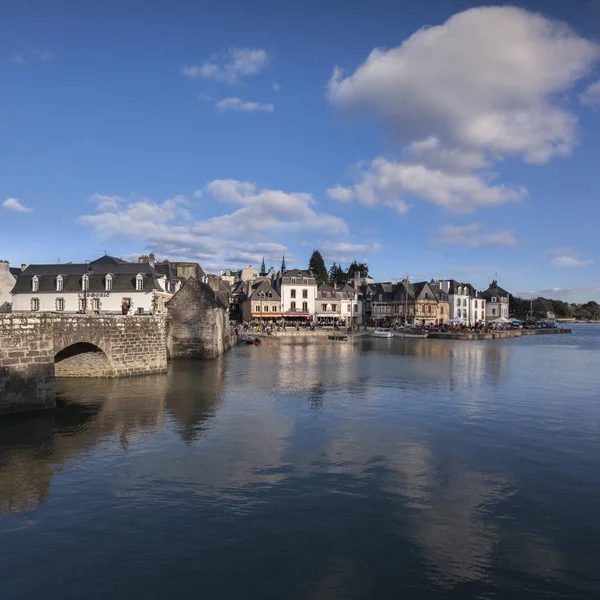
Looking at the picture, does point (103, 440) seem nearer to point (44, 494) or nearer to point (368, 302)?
point (44, 494)

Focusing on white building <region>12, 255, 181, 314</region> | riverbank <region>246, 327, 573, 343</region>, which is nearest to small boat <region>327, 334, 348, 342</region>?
riverbank <region>246, 327, 573, 343</region>

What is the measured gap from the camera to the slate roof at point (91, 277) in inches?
1799

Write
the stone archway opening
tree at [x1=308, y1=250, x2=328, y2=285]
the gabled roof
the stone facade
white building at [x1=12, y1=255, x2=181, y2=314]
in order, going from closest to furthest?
the stone archway opening → the stone facade → white building at [x1=12, y1=255, x2=181, y2=314] → the gabled roof → tree at [x1=308, y1=250, x2=328, y2=285]

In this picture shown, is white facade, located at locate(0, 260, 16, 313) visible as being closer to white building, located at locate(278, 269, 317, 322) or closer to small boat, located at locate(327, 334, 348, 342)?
small boat, located at locate(327, 334, 348, 342)

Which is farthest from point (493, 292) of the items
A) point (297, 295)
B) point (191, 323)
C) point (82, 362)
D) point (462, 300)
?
A: point (82, 362)

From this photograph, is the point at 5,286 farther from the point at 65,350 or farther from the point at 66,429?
the point at 66,429

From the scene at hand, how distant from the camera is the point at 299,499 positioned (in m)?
11.2

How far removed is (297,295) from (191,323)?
47.5 metres

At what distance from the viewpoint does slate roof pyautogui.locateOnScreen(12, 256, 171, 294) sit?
45.7 m

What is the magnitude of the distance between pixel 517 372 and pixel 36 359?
3055 cm

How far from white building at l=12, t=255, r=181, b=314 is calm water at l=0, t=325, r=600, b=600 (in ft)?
77.6

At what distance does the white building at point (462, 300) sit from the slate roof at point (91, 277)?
71.9 meters

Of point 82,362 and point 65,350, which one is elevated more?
point 65,350

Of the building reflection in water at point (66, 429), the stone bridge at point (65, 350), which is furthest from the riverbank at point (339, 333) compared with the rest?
the building reflection in water at point (66, 429)
